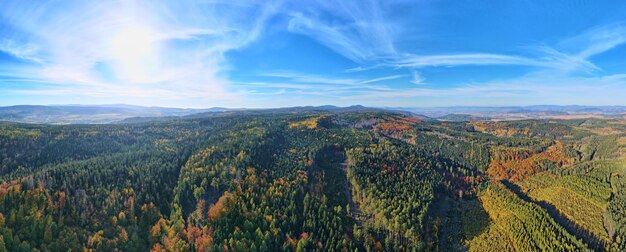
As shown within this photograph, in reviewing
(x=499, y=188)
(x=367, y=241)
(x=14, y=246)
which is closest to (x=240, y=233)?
(x=367, y=241)

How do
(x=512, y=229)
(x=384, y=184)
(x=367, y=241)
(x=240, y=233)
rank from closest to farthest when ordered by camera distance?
1. (x=240, y=233)
2. (x=367, y=241)
3. (x=512, y=229)
4. (x=384, y=184)

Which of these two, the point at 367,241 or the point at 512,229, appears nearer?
the point at 367,241

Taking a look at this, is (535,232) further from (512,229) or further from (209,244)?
(209,244)

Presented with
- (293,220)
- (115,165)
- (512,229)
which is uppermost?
(115,165)

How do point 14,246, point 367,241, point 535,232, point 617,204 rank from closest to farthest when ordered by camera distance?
point 14,246, point 367,241, point 535,232, point 617,204

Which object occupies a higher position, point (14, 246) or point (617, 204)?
point (14, 246)

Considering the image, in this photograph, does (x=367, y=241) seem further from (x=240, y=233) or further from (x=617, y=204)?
(x=617, y=204)

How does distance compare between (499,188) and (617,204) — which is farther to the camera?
(499,188)

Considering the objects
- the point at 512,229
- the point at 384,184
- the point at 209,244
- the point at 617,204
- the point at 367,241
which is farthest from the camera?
the point at 384,184

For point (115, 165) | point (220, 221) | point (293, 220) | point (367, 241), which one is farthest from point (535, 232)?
point (115, 165)
